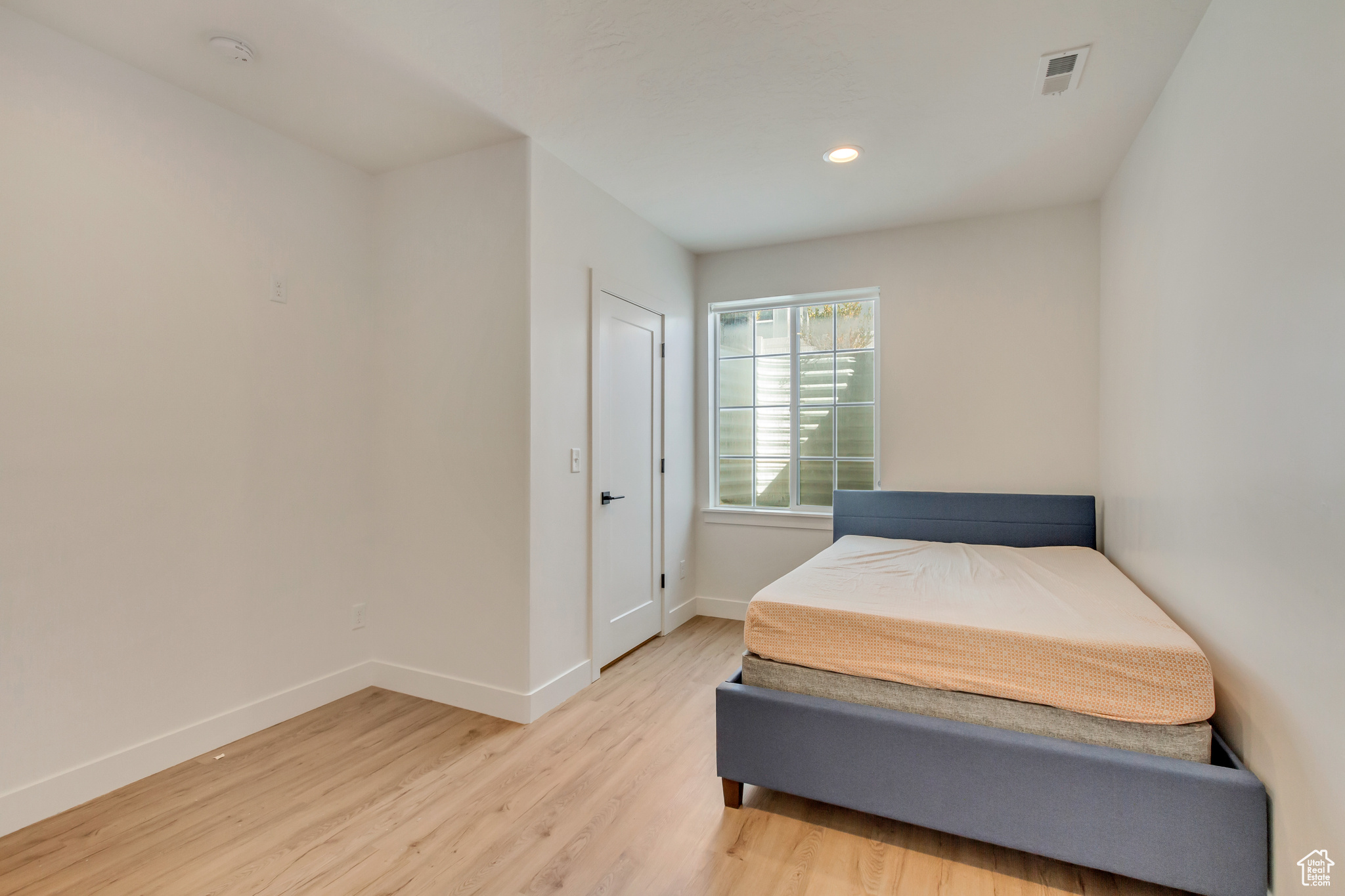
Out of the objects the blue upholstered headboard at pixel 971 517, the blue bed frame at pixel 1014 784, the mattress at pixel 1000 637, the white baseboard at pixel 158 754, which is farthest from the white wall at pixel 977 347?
the white baseboard at pixel 158 754

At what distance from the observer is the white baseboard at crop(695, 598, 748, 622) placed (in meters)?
4.17

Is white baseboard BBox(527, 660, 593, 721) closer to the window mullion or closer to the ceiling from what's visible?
the window mullion

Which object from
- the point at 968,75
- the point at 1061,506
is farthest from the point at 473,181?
the point at 1061,506

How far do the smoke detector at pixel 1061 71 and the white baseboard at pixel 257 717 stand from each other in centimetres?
306

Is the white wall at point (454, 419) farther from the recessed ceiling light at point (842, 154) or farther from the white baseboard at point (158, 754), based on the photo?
the recessed ceiling light at point (842, 154)

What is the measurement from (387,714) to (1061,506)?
3.49 metres

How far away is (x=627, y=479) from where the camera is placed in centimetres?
344

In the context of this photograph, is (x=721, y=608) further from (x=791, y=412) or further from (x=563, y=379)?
(x=563, y=379)

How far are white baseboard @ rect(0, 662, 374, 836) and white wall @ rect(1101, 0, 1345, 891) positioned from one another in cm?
331

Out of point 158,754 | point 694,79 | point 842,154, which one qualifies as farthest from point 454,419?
point 842,154

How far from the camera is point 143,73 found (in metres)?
2.22

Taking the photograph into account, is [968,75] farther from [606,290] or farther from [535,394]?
[535,394]

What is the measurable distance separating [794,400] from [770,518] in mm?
808

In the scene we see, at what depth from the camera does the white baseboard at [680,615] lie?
3855mm
